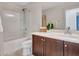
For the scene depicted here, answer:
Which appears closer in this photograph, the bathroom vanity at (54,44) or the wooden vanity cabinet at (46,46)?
the bathroom vanity at (54,44)

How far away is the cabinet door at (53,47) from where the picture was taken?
5.54 feet

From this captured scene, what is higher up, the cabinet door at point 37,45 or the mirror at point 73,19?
the mirror at point 73,19

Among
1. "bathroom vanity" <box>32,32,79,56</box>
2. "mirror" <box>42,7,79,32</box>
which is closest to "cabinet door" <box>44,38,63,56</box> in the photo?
"bathroom vanity" <box>32,32,79,56</box>

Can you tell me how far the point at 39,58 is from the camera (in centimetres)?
170

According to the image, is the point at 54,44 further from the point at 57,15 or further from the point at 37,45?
the point at 57,15

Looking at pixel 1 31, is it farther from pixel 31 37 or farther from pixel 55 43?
pixel 55 43

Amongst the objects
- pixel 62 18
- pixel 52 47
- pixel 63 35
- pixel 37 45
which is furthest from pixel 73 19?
pixel 37 45

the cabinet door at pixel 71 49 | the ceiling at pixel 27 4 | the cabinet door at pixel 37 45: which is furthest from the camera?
the cabinet door at pixel 37 45

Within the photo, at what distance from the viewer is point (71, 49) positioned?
1.57 m

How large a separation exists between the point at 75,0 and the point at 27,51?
1.06m

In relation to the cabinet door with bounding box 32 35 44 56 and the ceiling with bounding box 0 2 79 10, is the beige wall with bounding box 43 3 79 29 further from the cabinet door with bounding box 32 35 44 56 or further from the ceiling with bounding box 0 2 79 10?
the cabinet door with bounding box 32 35 44 56

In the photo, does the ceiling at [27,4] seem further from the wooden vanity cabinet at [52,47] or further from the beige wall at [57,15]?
the wooden vanity cabinet at [52,47]

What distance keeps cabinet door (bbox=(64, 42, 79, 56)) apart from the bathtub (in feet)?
1.96

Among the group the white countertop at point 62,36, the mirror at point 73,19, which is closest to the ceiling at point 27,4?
the mirror at point 73,19
